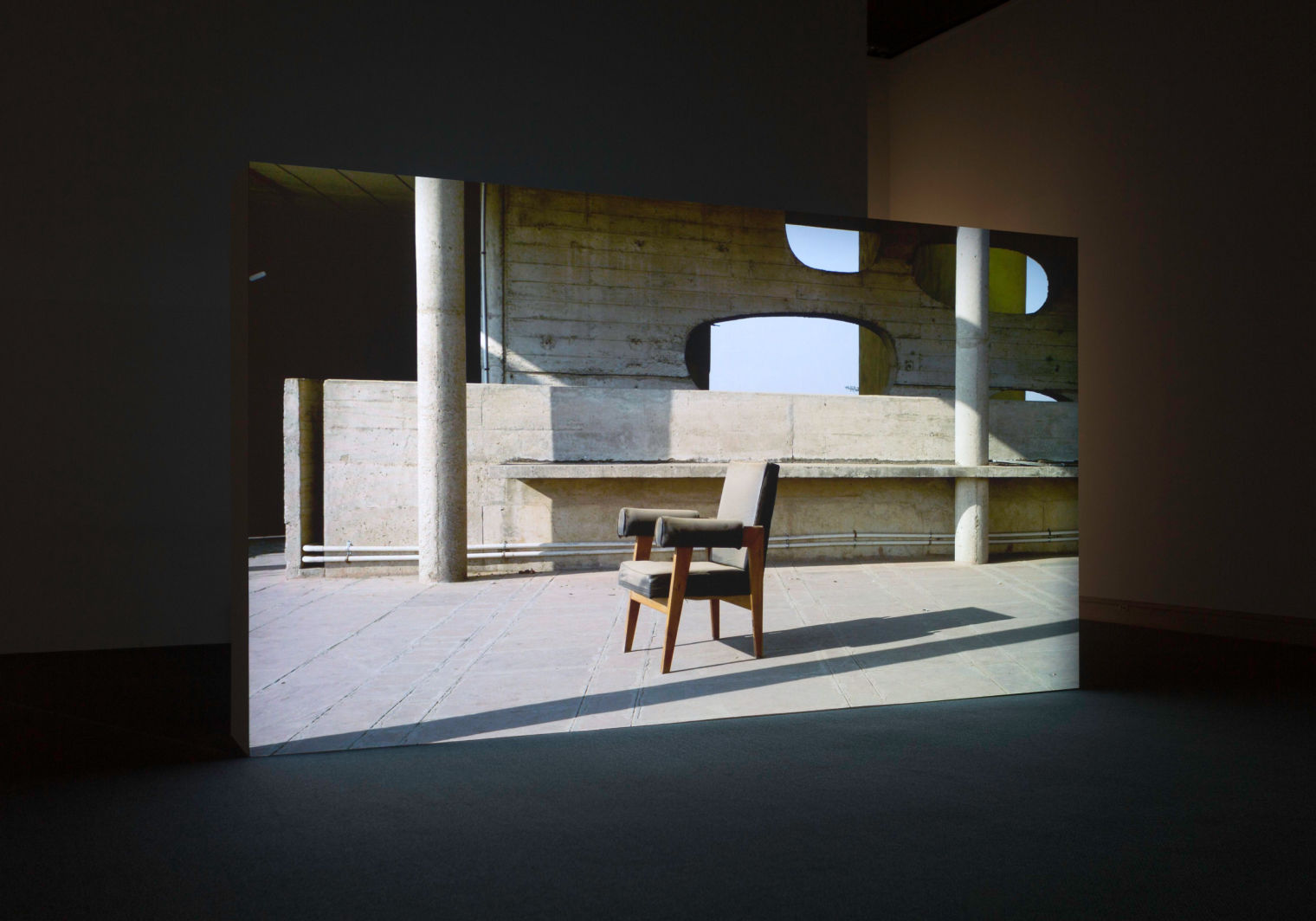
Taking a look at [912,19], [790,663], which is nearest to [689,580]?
[790,663]

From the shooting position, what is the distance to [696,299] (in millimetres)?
3684

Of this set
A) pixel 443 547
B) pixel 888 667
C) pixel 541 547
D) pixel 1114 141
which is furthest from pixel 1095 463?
pixel 443 547

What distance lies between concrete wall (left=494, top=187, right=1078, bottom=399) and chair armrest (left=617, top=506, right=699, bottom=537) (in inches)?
19.8

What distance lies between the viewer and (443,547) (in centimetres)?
309

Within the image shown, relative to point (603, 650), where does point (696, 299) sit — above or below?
above

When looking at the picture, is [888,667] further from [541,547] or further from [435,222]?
[435,222]

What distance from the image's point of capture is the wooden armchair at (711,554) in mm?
3260

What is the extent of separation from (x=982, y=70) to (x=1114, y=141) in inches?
42.0

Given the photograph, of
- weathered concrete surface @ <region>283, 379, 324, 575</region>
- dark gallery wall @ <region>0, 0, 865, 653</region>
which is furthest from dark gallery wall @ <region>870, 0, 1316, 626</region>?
weathered concrete surface @ <region>283, 379, 324, 575</region>

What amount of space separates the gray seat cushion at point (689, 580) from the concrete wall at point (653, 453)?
6.4 inches

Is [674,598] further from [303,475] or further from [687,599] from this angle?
[303,475]

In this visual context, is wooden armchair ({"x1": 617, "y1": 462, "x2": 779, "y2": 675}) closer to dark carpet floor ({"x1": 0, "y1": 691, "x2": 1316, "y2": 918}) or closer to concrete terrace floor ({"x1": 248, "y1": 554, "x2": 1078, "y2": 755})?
concrete terrace floor ({"x1": 248, "y1": 554, "x2": 1078, "y2": 755})

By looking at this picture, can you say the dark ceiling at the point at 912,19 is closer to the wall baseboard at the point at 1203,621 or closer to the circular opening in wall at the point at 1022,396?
the circular opening in wall at the point at 1022,396

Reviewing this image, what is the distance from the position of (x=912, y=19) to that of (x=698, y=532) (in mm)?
4739
